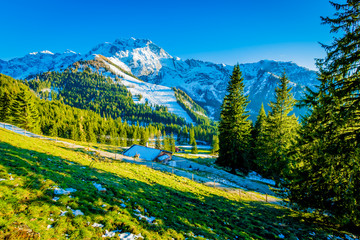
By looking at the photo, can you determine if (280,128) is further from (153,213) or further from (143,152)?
(143,152)

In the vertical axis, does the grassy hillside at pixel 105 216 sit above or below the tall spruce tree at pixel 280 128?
below

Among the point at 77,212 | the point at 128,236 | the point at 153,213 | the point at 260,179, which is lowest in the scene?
the point at 260,179

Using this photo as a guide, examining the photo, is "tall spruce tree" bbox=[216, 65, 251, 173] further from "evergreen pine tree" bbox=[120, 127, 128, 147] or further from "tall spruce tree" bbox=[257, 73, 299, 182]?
"evergreen pine tree" bbox=[120, 127, 128, 147]

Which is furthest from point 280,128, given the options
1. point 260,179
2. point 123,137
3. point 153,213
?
point 123,137

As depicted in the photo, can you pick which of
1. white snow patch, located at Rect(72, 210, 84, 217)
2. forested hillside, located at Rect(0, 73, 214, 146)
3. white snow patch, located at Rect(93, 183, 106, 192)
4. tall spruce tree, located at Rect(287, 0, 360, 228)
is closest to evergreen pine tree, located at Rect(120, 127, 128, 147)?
forested hillside, located at Rect(0, 73, 214, 146)

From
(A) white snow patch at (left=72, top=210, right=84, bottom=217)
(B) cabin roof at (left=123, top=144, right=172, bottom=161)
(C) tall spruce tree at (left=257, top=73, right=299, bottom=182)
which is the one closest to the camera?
(A) white snow patch at (left=72, top=210, right=84, bottom=217)

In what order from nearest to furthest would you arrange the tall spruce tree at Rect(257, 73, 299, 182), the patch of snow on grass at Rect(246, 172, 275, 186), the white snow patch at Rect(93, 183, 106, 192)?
1. the white snow patch at Rect(93, 183, 106, 192)
2. the tall spruce tree at Rect(257, 73, 299, 182)
3. the patch of snow on grass at Rect(246, 172, 275, 186)

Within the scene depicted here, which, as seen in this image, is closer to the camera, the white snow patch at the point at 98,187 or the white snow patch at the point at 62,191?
the white snow patch at the point at 62,191

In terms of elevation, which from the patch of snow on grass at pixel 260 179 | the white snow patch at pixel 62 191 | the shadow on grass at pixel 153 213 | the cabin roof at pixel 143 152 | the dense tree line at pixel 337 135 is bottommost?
the patch of snow on grass at pixel 260 179

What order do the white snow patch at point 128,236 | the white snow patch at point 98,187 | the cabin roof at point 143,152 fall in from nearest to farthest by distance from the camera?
the white snow patch at point 128,236 < the white snow patch at point 98,187 < the cabin roof at point 143,152

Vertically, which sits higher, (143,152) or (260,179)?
(143,152)

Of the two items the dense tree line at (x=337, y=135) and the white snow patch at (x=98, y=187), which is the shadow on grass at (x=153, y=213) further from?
the dense tree line at (x=337, y=135)

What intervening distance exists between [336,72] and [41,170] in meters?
18.0

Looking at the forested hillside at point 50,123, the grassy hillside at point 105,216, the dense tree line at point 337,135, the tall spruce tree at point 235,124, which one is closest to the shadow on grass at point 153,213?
the grassy hillside at point 105,216
